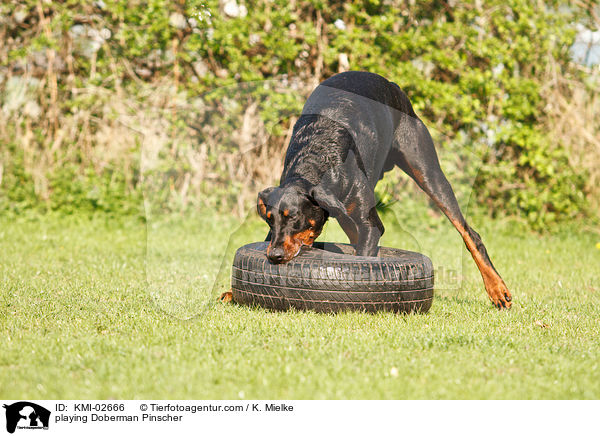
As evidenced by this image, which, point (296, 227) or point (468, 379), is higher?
point (296, 227)

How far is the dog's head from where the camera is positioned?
149 inches

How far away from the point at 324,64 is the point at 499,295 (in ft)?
17.3

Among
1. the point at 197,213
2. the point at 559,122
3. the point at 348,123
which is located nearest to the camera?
the point at 348,123

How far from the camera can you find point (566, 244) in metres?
8.05

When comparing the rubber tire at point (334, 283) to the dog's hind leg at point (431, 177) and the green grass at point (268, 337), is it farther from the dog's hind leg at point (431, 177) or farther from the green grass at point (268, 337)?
the dog's hind leg at point (431, 177)

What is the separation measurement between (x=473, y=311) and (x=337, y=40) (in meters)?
5.24

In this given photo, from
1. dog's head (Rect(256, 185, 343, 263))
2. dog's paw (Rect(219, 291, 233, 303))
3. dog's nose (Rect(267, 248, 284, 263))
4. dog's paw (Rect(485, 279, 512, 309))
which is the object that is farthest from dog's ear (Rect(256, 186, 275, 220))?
dog's paw (Rect(485, 279, 512, 309))

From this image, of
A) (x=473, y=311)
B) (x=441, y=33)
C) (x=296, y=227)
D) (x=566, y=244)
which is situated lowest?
(x=566, y=244)

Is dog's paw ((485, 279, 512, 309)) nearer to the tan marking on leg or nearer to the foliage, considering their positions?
the tan marking on leg

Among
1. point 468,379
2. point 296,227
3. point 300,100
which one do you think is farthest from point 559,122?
point 468,379

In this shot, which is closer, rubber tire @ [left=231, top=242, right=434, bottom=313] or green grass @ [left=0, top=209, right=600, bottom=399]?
green grass @ [left=0, top=209, right=600, bottom=399]

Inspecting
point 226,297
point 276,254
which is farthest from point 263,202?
point 226,297

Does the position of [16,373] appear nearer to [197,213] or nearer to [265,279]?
[265,279]
